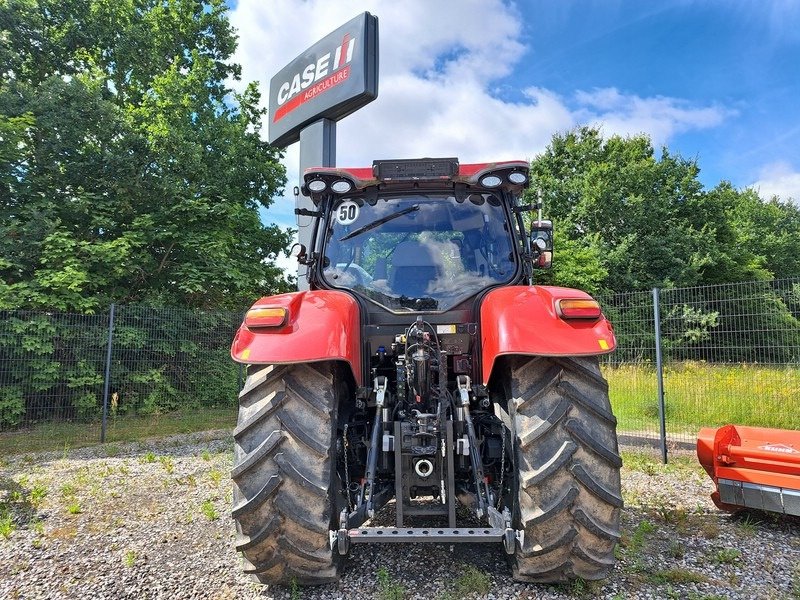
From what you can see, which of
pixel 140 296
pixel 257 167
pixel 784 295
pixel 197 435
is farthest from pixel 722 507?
pixel 257 167

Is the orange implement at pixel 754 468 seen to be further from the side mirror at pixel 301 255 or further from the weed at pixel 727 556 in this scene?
the side mirror at pixel 301 255

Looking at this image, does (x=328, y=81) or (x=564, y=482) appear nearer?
(x=564, y=482)

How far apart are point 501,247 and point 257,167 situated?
1164 cm

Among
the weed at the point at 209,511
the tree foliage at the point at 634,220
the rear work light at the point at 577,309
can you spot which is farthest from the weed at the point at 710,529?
the tree foliage at the point at 634,220

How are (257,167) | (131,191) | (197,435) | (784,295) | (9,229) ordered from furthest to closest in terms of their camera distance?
1. (257,167)
2. (131,191)
3. (9,229)
4. (197,435)
5. (784,295)

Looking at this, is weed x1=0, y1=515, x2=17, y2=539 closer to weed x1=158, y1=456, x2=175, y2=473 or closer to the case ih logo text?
weed x1=158, y1=456, x2=175, y2=473

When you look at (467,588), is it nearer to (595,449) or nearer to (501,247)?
(595,449)

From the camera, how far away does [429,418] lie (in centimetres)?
A: 268

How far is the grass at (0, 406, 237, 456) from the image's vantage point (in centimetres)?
757

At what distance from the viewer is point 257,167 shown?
1380 cm

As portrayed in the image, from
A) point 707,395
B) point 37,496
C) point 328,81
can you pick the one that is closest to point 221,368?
point 37,496

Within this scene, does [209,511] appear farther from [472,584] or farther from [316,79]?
[316,79]

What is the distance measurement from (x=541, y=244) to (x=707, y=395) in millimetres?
3969

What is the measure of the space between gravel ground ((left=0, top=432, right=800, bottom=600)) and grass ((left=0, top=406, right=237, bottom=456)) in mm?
2801
